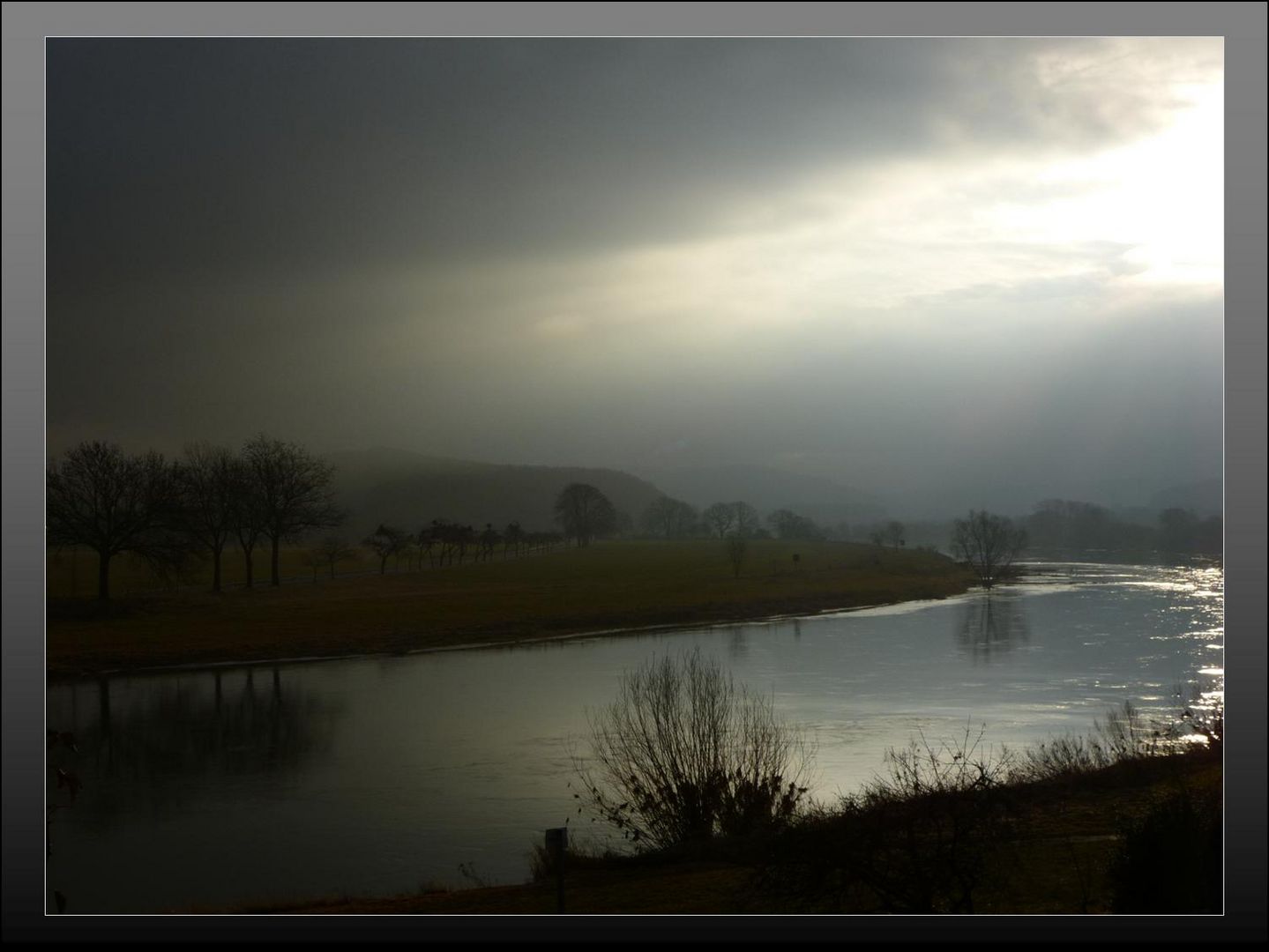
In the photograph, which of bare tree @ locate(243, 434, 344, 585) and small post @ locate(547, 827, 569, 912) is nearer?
small post @ locate(547, 827, 569, 912)

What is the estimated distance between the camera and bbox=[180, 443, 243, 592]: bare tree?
28.1m

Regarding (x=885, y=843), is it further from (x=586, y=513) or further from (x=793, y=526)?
(x=793, y=526)

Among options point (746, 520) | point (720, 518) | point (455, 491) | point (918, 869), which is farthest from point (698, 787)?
point (455, 491)

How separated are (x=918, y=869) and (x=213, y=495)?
27649mm

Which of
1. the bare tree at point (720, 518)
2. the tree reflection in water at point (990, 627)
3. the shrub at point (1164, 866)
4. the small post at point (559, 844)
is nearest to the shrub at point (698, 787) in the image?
the small post at point (559, 844)

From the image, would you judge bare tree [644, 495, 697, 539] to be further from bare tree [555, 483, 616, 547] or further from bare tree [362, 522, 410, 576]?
bare tree [362, 522, 410, 576]

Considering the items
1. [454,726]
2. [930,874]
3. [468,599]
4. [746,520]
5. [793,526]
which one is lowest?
[454,726]

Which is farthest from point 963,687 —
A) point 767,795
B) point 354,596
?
point 354,596

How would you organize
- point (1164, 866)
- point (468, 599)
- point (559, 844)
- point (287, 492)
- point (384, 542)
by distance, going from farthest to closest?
1. point (384, 542)
2. point (287, 492)
3. point (468, 599)
4. point (559, 844)
5. point (1164, 866)

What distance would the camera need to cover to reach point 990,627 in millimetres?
29969

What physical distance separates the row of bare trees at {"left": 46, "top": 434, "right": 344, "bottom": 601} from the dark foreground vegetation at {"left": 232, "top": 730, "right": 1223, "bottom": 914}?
13028 millimetres

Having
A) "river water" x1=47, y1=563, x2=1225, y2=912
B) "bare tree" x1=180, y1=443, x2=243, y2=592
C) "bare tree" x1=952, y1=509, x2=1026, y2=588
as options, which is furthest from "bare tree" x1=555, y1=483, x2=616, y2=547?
"bare tree" x1=180, y1=443, x2=243, y2=592

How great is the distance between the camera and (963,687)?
20562mm

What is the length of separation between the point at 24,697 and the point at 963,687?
1692 cm
